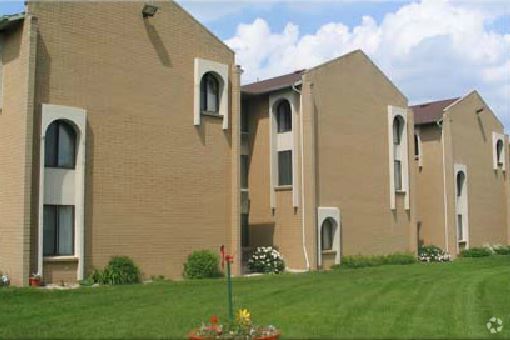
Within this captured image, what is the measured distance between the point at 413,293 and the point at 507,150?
31977 mm

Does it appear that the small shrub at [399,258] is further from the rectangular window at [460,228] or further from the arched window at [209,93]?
the arched window at [209,93]

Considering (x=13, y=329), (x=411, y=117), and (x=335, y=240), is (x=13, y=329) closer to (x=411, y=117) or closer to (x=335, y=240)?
(x=335, y=240)

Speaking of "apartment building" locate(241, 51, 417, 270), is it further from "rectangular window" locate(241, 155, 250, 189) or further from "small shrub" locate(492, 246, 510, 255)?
"small shrub" locate(492, 246, 510, 255)

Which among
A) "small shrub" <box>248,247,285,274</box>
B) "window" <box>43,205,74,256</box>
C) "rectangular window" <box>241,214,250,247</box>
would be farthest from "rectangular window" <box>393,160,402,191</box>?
"window" <box>43,205,74,256</box>

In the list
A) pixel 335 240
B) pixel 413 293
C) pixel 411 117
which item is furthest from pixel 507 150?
pixel 413 293

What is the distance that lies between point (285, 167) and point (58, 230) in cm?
1214

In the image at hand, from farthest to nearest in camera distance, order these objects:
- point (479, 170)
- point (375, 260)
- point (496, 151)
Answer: point (496, 151) → point (479, 170) → point (375, 260)

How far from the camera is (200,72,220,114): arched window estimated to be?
26359mm

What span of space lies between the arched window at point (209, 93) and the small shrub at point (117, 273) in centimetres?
683

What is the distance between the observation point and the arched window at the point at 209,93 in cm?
2636

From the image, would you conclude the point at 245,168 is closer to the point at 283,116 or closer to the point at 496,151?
the point at 283,116

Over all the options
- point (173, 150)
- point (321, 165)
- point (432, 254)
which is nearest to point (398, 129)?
point (432, 254)

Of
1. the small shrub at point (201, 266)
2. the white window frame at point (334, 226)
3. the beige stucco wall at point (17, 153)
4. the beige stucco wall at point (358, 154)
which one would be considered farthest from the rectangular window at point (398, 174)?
the beige stucco wall at point (17, 153)

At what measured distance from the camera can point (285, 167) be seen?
30984 mm
